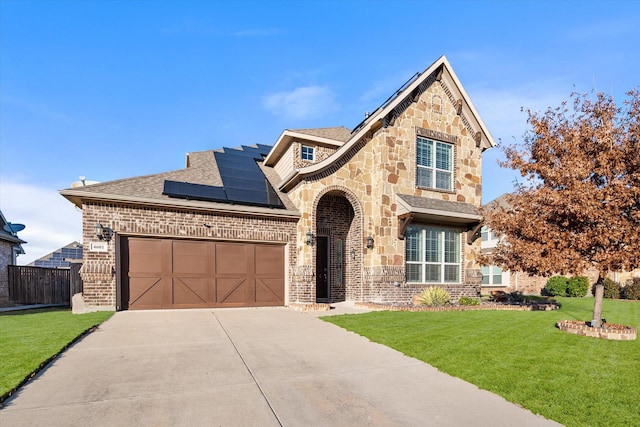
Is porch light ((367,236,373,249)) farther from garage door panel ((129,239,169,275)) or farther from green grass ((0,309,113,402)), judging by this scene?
green grass ((0,309,113,402))

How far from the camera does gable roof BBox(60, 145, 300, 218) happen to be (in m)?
11.1

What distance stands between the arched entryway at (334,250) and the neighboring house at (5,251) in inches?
557

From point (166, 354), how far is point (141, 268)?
6.44 meters

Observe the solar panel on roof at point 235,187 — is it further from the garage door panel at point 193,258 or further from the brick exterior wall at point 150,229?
the garage door panel at point 193,258

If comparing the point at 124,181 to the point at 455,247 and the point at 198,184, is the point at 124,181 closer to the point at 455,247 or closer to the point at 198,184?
the point at 198,184

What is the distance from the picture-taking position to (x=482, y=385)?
469cm

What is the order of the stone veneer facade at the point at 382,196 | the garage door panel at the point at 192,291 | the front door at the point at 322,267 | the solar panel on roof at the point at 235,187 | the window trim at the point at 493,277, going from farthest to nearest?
the window trim at the point at 493,277 → the front door at the point at 322,267 → the stone veneer facade at the point at 382,196 → the solar panel on roof at the point at 235,187 → the garage door panel at the point at 192,291

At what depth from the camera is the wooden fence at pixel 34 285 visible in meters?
16.0

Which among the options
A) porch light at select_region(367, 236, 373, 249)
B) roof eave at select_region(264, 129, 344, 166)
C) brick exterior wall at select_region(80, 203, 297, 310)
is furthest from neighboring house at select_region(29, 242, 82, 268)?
porch light at select_region(367, 236, 373, 249)

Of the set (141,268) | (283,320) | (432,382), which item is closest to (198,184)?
(141,268)

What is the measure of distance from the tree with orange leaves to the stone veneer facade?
5302 millimetres

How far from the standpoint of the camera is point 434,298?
1305 centimetres

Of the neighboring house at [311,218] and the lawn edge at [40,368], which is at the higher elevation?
the neighboring house at [311,218]

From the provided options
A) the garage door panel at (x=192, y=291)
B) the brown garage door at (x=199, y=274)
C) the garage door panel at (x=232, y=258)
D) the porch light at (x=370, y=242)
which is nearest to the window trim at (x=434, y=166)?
the porch light at (x=370, y=242)
